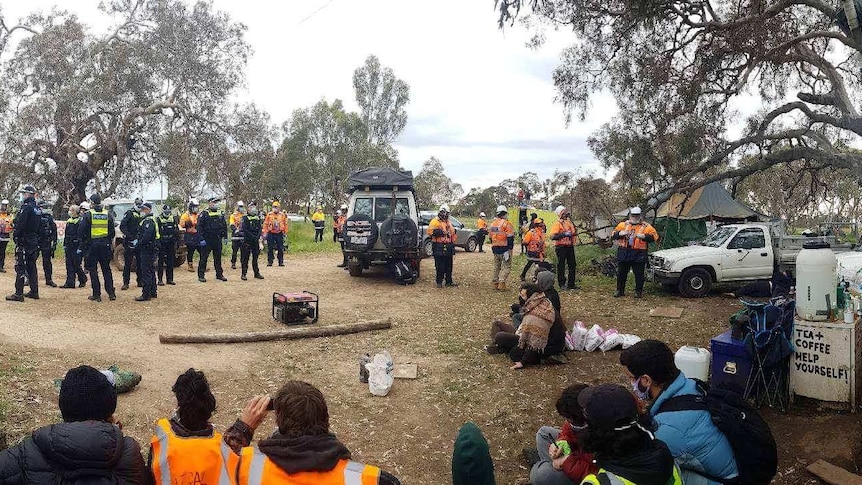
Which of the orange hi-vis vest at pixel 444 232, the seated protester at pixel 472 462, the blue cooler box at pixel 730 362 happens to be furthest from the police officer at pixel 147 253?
the seated protester at pixel 472 462

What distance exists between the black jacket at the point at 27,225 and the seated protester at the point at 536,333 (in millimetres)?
8459

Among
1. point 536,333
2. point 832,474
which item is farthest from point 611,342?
point 832,474

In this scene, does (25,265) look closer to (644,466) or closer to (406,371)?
(406,371)

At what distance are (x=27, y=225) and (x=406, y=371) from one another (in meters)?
7.51

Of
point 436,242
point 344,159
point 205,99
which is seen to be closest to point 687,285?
point 436,242

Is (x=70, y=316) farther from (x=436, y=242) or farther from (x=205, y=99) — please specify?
(x=205, y=99)

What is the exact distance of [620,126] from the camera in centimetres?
1723

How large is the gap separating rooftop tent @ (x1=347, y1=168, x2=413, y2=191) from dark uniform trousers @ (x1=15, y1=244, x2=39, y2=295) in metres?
6.57

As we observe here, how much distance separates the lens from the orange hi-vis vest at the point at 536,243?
12852 mm

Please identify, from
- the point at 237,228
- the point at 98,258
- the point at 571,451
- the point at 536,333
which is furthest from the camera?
the point at 237,228

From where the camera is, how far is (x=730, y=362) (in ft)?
18.6

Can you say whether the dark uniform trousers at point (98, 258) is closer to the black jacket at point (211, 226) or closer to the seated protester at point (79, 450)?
the black jacket at point (211, 226)

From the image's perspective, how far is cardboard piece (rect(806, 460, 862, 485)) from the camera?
4285mm

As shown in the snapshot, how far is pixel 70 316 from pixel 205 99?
15.1 metres
